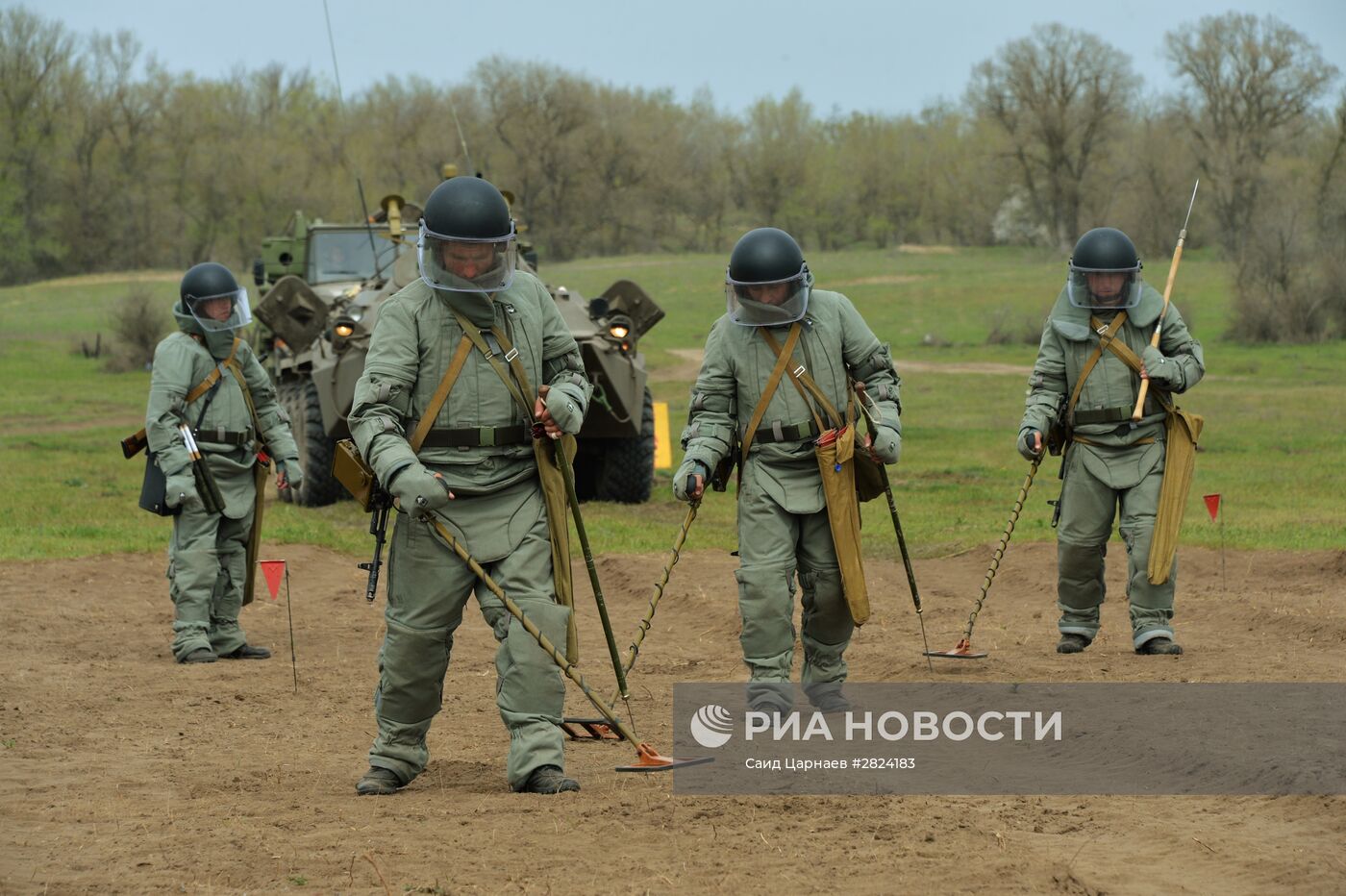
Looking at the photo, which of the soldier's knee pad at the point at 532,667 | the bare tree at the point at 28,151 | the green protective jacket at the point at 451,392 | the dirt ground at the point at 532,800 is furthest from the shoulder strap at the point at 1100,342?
the bare tree at the point at 28,151

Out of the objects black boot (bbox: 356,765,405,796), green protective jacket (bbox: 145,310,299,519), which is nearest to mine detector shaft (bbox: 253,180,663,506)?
green protective jacket (bbox: 145,310,299,519)

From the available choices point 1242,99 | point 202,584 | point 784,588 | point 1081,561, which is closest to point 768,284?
point 784,588

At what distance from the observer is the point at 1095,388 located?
915 centimetres

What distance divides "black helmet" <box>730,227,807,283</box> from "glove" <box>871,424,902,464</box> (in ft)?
2.45

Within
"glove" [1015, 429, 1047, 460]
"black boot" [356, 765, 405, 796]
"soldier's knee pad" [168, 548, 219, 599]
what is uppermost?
"glove" [1015, 429, 1047, 460]

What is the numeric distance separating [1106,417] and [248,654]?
191 inches

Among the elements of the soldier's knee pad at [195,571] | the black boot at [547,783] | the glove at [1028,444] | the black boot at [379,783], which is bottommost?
the black boot at [379,783]

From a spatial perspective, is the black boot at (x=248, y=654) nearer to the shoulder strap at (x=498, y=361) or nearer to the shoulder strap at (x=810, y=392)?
the shoulder strap at (x=810, y=392)

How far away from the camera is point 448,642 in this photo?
6422 mm

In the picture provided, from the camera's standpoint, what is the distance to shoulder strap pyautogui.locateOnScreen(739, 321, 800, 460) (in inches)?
295

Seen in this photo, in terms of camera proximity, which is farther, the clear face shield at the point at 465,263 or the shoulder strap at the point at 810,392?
the shoulder strap at the point at 810,392

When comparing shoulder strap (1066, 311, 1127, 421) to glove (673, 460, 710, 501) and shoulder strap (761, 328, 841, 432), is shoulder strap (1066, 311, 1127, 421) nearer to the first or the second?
shoulder strap (761, 328, 841, 432)

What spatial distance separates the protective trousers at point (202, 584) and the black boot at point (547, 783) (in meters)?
4.18

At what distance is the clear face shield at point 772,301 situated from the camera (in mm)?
7531
